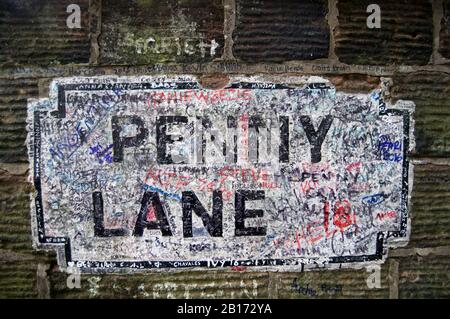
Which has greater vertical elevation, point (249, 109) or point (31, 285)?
point (249, 109)

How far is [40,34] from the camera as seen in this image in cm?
251

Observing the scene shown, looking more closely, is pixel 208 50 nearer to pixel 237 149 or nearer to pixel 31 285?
pixel 237 149

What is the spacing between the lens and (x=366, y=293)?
2.68 m

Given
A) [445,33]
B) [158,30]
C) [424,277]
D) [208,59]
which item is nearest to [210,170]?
[208,59]

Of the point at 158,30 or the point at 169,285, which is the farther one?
the point at 169,285

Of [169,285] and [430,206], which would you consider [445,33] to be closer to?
[430,206]

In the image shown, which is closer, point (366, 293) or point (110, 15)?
point (110, 15)

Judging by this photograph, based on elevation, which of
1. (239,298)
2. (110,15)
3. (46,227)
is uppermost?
(110,15)

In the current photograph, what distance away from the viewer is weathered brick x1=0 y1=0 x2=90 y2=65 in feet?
8.20

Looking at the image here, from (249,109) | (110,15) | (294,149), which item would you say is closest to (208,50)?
(249,109)

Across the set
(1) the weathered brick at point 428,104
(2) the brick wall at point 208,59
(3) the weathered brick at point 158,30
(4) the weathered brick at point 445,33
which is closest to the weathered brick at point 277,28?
(2) the brick wall at point 208,59

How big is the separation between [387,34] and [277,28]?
633 millimetres

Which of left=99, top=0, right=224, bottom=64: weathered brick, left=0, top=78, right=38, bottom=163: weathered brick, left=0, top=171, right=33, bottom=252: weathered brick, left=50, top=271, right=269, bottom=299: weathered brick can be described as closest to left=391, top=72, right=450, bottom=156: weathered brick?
left=99, top=0, right=224, bottom=64: weathered brick

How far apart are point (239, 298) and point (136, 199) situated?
0.85 m
